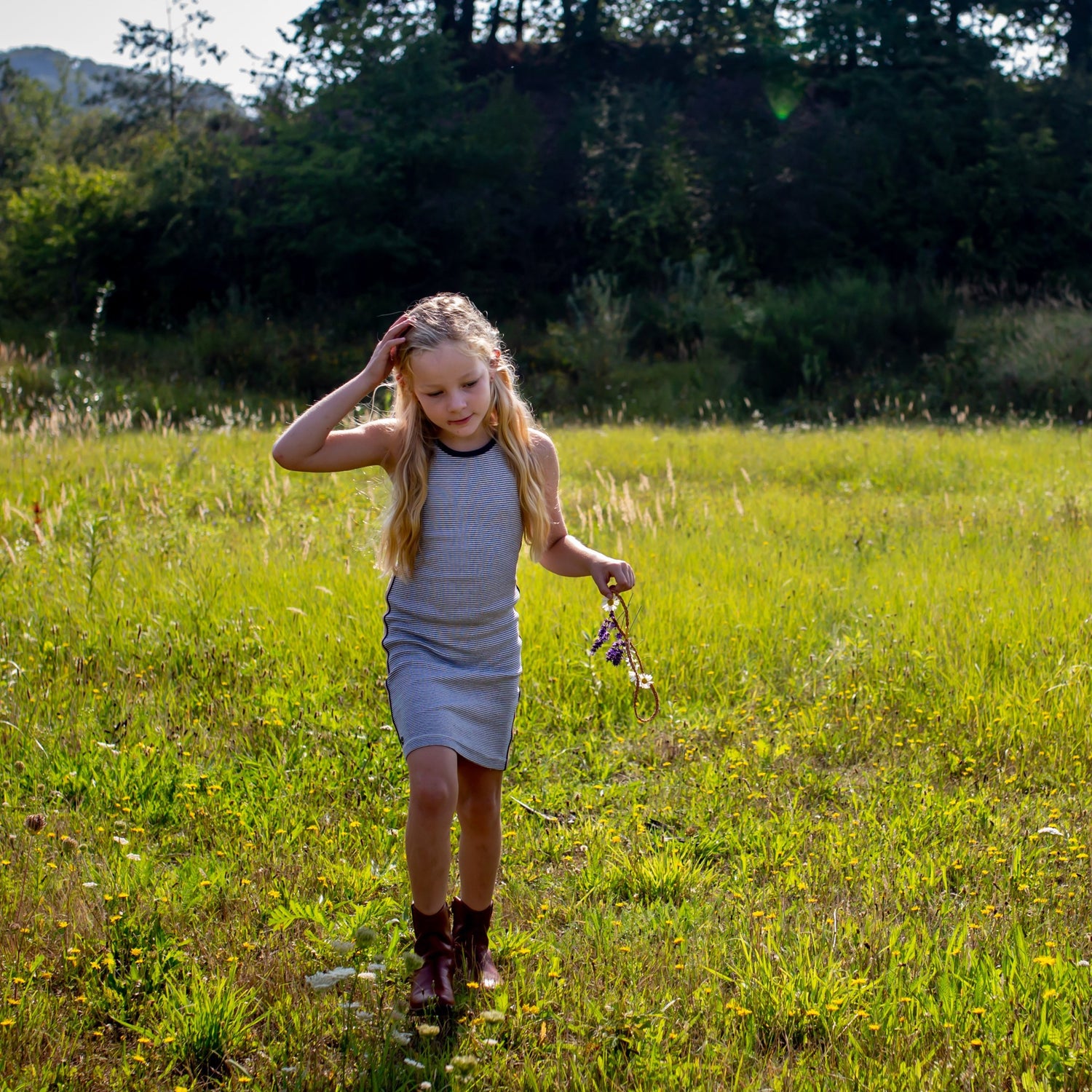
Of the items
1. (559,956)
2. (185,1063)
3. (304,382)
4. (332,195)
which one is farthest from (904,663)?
(332,195)

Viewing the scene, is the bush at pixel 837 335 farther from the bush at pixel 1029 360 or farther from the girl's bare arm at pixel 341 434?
the girl's bare arm at pixel 341 434

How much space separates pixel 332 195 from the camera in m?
25.6

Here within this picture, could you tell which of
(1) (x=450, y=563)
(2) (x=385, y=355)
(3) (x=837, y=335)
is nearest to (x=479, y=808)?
(1) (x=450, y=563)

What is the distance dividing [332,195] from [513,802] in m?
24.0

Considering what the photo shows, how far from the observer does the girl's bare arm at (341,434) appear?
2842 millimetres

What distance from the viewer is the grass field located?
8.54ft

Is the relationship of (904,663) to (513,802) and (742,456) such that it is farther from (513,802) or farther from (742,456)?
(742,456)

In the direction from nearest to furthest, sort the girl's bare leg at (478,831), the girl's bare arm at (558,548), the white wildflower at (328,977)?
the white wildflower at (328,977) → the girl's bare leg at (478,831) → the girl's bare arm at (558,548)

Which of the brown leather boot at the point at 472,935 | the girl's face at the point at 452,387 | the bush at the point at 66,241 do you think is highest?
the bush at the point at 66,241

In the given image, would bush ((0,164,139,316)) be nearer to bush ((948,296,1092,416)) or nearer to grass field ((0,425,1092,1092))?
bush ((948,296,1092,416))

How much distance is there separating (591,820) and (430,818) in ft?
4.14

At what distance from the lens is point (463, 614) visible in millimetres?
2863

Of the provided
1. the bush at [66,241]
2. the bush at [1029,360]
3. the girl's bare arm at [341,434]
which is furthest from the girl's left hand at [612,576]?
the bush at [66,241]

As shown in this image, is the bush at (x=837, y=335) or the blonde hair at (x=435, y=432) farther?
the bush at (x=837, y=335)
